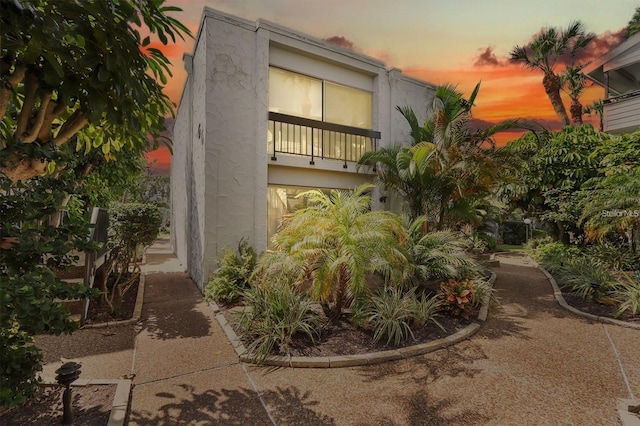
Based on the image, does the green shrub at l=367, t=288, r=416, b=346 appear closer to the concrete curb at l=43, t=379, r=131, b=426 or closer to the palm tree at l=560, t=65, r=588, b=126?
the concrete curb at l=43, t=379, r=131, b=426

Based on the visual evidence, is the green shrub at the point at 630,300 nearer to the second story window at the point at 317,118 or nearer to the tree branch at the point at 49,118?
the second story window at the point at 317,118

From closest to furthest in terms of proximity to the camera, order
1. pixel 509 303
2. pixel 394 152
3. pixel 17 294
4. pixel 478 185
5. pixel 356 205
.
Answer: pixel 17 294, pixel 356 205, pixel 509 303, pixel 478 185, pixel 394 152

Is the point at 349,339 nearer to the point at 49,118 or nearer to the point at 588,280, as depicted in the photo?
the point at 49,118

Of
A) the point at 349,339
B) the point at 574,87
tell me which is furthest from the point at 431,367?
the point at 574,87

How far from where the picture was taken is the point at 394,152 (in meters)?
8.82

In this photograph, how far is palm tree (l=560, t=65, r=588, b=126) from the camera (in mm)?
18891

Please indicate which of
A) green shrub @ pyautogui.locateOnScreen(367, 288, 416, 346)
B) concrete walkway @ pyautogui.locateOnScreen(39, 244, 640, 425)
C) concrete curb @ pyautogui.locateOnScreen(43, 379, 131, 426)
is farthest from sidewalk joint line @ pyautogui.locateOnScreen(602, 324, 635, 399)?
concrete curb @ pyautogui.locateOnScreen(43, 379, 131, 426)

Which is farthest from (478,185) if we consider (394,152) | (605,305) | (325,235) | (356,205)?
(325,235)

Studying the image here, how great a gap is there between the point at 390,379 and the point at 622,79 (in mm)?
22868

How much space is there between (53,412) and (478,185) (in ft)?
30.7

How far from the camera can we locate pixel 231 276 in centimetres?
689

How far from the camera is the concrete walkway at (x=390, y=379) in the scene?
3.07m

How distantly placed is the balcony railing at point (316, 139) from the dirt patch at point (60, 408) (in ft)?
20.1

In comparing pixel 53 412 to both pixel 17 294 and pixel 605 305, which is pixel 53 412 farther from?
pixel 605 305
